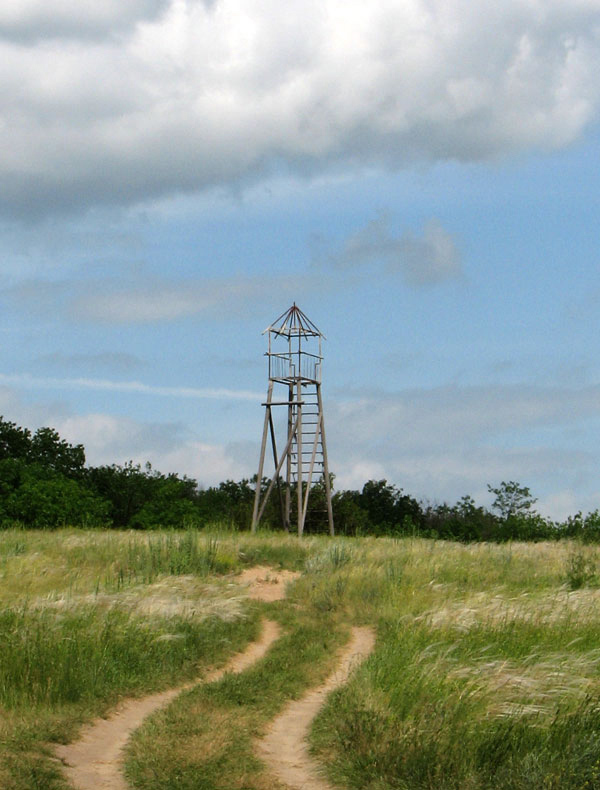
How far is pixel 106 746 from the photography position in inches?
366

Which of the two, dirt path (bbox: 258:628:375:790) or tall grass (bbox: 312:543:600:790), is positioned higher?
tall grass (bbox: 312:543:600:790)

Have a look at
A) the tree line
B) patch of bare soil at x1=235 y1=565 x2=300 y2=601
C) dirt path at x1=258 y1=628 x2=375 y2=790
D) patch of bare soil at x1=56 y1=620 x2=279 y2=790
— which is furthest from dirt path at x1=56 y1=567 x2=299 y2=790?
the tree line

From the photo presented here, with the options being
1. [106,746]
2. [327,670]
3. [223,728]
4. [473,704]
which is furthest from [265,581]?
[473,704]

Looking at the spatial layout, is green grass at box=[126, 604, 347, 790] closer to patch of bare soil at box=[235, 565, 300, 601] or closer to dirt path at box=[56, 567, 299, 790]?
dirt path at box=[56, 567, 299, 790]

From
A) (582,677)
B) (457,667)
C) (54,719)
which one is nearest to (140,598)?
(54,719)

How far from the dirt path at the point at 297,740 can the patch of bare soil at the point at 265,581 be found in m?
5.53

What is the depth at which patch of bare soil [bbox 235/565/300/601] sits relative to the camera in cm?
1841

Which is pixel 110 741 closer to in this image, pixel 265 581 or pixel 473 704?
pixel 473 704

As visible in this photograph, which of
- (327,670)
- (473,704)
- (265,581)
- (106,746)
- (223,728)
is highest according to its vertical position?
(265,581)

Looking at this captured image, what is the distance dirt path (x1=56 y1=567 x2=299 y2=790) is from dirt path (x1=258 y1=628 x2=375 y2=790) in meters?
1.39

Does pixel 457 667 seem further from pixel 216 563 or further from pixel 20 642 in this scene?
pixel 216 563

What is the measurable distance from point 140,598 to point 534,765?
26.3 feet

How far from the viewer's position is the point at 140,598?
14.4m

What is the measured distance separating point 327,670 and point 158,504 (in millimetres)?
37847
